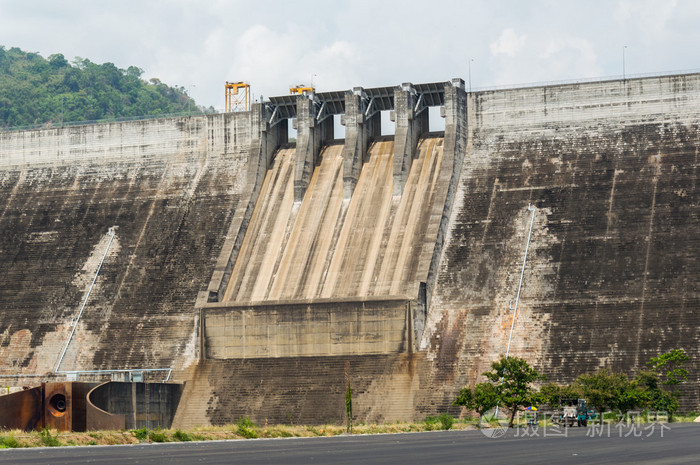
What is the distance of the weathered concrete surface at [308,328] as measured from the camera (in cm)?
5147

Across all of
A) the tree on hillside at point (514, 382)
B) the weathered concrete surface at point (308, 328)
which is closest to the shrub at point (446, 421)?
the tree on hillside at point (514, 382)

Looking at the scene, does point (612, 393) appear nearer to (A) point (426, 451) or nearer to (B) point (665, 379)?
(B) point (665, 379)

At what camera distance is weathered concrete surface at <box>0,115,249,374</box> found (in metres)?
56.2

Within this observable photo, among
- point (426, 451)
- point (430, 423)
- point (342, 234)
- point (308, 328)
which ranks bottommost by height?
point (430, 423)

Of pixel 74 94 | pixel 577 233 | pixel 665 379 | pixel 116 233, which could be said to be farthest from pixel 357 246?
pixel 74 94

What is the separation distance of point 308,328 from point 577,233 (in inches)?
504

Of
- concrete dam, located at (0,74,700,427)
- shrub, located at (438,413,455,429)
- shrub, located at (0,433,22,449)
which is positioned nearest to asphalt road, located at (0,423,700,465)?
shrub, located at (0,433,22,449)

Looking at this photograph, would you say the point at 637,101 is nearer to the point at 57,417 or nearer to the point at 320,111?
the point at 320,111

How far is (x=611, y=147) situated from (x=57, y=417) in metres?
29.1

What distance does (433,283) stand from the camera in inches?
2100

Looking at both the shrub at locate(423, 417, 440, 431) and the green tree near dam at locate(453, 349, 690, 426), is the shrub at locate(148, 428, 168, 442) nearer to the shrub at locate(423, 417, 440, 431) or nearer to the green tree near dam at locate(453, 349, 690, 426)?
the shrub at locate(423, 417, 440, 431)

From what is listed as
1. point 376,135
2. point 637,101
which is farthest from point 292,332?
point 637,101

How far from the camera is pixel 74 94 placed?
5561 inches

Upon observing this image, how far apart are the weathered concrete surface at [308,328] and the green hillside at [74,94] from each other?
7473 centimetres
